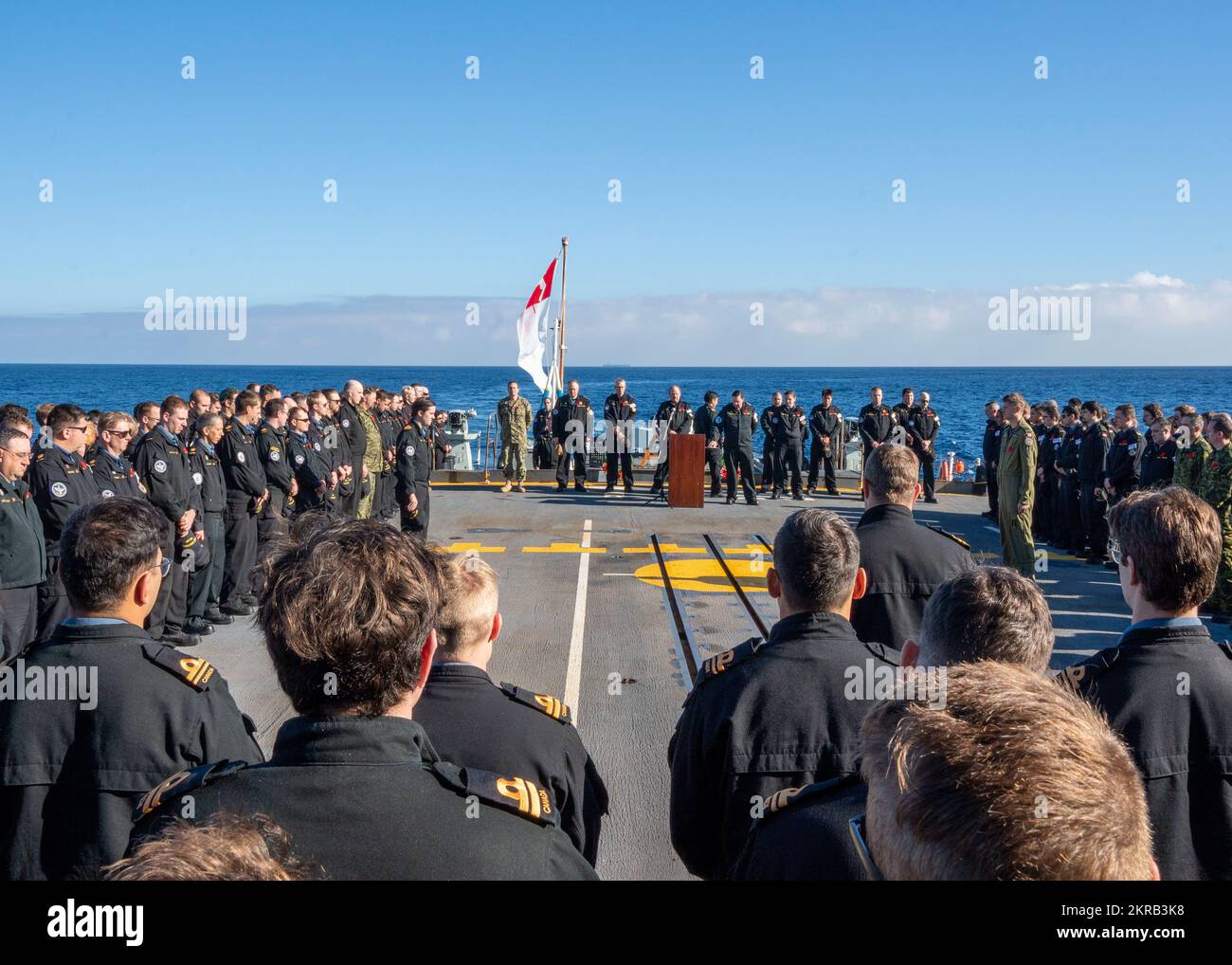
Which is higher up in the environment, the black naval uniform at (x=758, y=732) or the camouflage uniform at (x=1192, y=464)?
the camouflage uniform at (x=1192, y=464)

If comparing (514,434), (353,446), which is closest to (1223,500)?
(353,446)

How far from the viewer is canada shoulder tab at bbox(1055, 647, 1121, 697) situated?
2.82 meters

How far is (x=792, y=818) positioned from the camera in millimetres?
1854

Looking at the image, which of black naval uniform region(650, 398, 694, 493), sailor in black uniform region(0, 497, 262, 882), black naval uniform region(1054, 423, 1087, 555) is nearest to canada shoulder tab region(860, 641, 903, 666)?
sailor in black uniform region(0, 497, 262, 882)

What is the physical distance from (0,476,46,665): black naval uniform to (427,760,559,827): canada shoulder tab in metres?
5.82

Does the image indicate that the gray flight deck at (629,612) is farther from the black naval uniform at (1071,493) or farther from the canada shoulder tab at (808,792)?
the canada shoulder tab at (808,792)

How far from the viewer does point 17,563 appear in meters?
6.31

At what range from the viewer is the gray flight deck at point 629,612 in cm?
578

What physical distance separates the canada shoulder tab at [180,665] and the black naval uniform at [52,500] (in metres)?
4.74

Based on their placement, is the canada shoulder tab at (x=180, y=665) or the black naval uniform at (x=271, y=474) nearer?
the canada shoulder tab at (x=180, y=665)

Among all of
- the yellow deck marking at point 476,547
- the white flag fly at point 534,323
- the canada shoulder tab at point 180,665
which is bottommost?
the yellow deck marking at point 476,547

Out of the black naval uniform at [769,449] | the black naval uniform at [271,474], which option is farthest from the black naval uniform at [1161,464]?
the black naval uniform at [271,474]

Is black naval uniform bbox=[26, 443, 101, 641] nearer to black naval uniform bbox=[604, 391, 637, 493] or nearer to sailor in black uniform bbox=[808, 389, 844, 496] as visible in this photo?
black naval uniform bbox=[604, 391, 637, 493]
